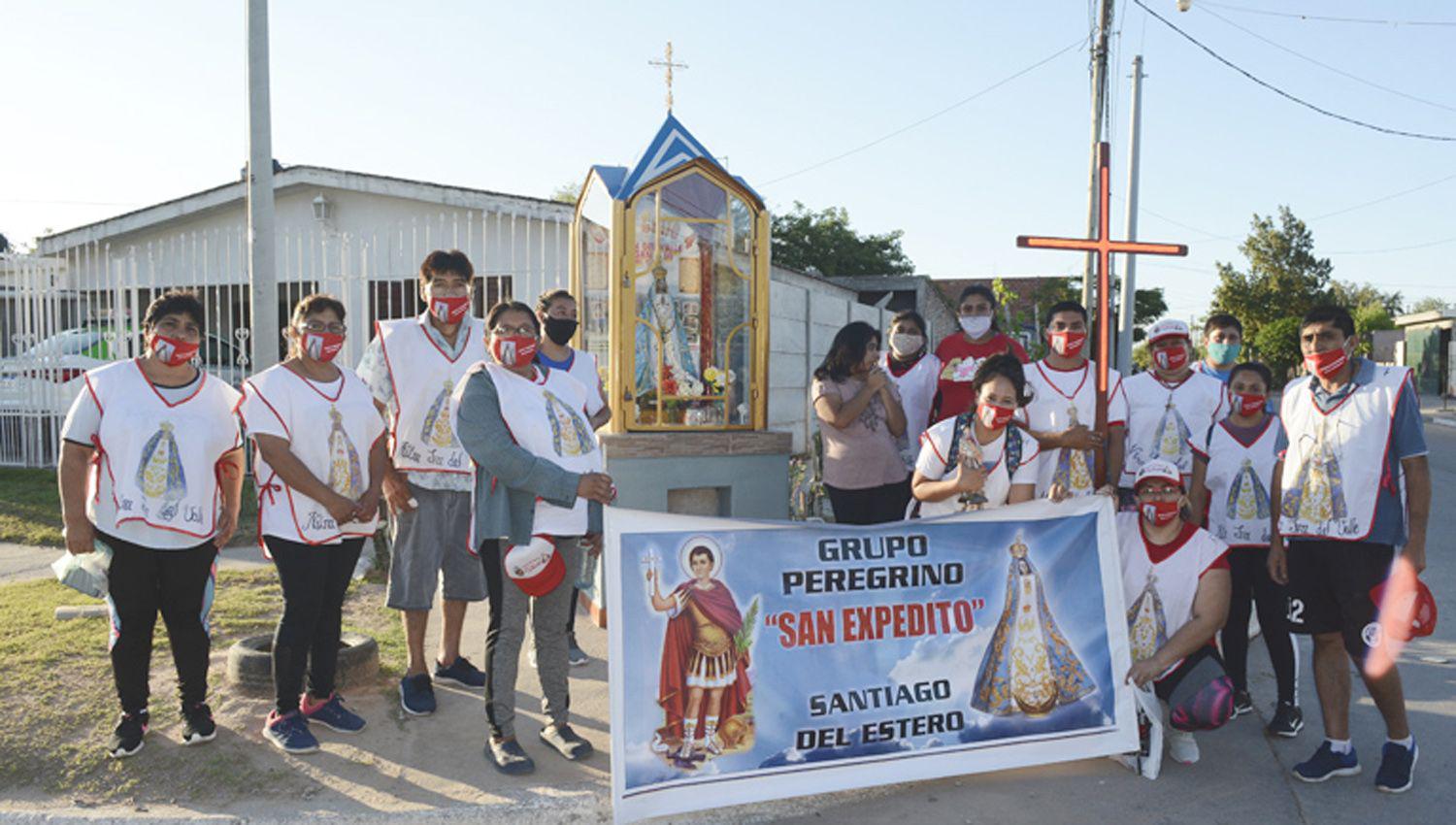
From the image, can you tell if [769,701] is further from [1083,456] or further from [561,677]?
[1083,456]

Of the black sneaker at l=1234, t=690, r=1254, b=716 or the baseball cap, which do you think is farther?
the black sneaker at l=1234, t=690, r=1254, b=716

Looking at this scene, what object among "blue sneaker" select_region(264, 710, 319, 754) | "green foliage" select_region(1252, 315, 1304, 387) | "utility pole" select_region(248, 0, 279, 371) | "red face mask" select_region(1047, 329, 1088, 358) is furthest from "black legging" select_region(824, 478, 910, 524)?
"green foliage" select_region(1252, 315, 1304, 387)

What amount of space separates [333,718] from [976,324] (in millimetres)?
3701

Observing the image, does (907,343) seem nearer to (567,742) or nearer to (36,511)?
(567,742)

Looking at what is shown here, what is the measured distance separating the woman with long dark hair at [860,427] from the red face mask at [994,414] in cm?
102

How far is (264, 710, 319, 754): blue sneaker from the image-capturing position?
4.32m

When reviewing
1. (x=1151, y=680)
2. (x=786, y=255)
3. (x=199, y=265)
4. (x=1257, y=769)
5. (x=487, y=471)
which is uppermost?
(x=786, y=255)

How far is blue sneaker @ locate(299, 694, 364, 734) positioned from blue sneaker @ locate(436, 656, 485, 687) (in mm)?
683

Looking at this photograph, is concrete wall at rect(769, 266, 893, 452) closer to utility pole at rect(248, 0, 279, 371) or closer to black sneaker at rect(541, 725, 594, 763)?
→ utility pole at rect(248, 0, 279, 371)

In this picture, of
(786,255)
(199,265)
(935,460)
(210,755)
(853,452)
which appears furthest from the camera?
(786,255)

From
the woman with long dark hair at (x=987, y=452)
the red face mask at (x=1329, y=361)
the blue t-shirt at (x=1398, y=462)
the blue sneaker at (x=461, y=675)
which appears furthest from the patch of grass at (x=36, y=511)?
the blue t-shirt at (x=1398, y=462)

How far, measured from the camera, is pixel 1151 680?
439 cm

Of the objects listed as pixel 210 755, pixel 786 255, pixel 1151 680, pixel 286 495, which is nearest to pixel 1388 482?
pixel 1151 680

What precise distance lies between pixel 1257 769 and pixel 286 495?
416 cm
